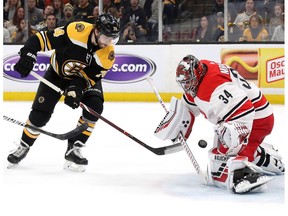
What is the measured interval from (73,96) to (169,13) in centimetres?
446

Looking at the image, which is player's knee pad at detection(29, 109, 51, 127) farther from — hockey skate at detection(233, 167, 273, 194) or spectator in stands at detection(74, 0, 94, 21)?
spectator in stands at detection(74, 0, 94, 21)

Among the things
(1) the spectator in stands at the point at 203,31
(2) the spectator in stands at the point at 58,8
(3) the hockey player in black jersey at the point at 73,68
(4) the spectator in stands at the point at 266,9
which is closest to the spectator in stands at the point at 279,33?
(4) the spectator in stands at the point at 266,9

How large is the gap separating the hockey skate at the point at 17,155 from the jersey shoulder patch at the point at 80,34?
0.68 meters

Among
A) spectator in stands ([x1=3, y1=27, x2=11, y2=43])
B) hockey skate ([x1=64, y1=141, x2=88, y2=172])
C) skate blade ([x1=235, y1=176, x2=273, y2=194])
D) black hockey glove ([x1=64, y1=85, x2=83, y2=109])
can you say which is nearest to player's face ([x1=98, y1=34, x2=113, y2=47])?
black hockey glove ([x1=64, y1=85, x2=83, y2=109])

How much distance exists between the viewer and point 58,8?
27.0 ft

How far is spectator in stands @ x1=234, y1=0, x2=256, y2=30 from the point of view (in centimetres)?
760

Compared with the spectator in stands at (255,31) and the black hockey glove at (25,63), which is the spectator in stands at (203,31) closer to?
the spectator in stands at (255,31)

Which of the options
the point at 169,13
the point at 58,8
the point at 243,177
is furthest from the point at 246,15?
the point at 243,177

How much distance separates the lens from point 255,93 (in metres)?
3.40

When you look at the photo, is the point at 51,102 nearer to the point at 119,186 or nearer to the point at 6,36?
the point at 119,186

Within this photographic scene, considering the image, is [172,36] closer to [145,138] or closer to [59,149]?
[145,138]

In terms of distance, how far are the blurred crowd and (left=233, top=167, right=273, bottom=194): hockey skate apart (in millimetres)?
4369

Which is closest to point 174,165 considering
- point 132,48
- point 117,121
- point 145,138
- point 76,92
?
point 76,92

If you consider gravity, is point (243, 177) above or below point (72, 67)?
below
